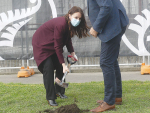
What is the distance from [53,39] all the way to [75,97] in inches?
41.4

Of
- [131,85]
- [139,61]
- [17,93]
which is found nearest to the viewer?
[17,93]

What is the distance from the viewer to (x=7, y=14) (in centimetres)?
630

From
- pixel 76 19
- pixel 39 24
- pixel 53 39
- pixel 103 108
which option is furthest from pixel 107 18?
pixel 39 24

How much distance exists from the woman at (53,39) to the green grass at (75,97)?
0.34 m

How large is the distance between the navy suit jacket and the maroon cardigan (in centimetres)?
56

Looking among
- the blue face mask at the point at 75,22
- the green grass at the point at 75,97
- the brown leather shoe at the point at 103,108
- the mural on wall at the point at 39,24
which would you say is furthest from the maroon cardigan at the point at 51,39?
the mural on wall at the point at 39,24

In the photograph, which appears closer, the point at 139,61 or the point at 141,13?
the point at 141,13

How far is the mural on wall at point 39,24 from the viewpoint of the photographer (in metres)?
6.24

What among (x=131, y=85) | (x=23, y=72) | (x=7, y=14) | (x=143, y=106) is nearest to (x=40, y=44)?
(x=143, y=106)

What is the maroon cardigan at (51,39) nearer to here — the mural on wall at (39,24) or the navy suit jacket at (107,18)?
the navy suit jacket at (107,18)

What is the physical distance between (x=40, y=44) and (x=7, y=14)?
3285 millimetres

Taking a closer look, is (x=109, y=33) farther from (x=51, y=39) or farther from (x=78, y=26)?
(x=51, y=39)

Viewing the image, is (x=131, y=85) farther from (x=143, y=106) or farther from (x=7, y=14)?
(x=7, y=14)

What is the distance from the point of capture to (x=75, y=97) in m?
3.80
